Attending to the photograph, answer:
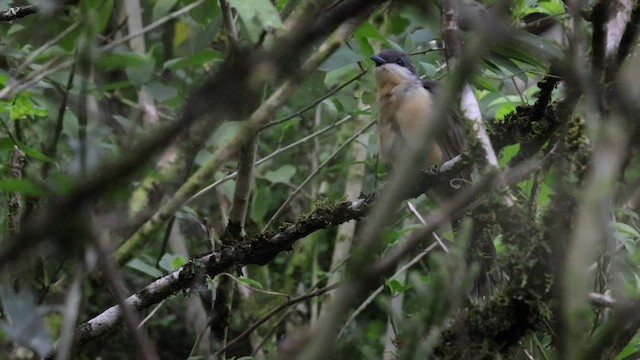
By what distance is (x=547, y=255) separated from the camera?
1.97 m

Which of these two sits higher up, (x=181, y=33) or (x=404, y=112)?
(x=181, y=33)

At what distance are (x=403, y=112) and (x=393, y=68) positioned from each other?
0.34m

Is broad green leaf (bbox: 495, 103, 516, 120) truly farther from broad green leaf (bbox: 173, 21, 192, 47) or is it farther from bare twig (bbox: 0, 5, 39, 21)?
broad green leaf (bbox: 173, 21, 192, 47)

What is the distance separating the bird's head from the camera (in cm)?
469

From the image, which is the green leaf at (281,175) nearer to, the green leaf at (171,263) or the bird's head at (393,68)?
the bird's head at (393,68)

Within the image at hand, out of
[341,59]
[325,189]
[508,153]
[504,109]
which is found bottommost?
[325,189]

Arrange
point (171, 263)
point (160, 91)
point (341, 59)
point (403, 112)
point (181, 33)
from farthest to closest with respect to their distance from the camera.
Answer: point (181, 33) → point (403, 112) → point (160, 91) → point (171, 263) → point (341, 59)

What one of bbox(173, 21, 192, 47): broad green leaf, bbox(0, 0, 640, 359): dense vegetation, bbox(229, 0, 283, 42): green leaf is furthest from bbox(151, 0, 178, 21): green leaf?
bbox(173, 21, 192, 47): broad green leaf

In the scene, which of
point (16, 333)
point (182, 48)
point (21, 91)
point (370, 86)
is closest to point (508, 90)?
point (370, 86)

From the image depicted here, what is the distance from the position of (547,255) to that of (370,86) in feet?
10.2

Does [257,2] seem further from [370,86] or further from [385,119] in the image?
[370,86]

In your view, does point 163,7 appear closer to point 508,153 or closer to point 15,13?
point 15,13

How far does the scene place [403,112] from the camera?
4527mm

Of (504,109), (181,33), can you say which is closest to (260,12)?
(504,109)
